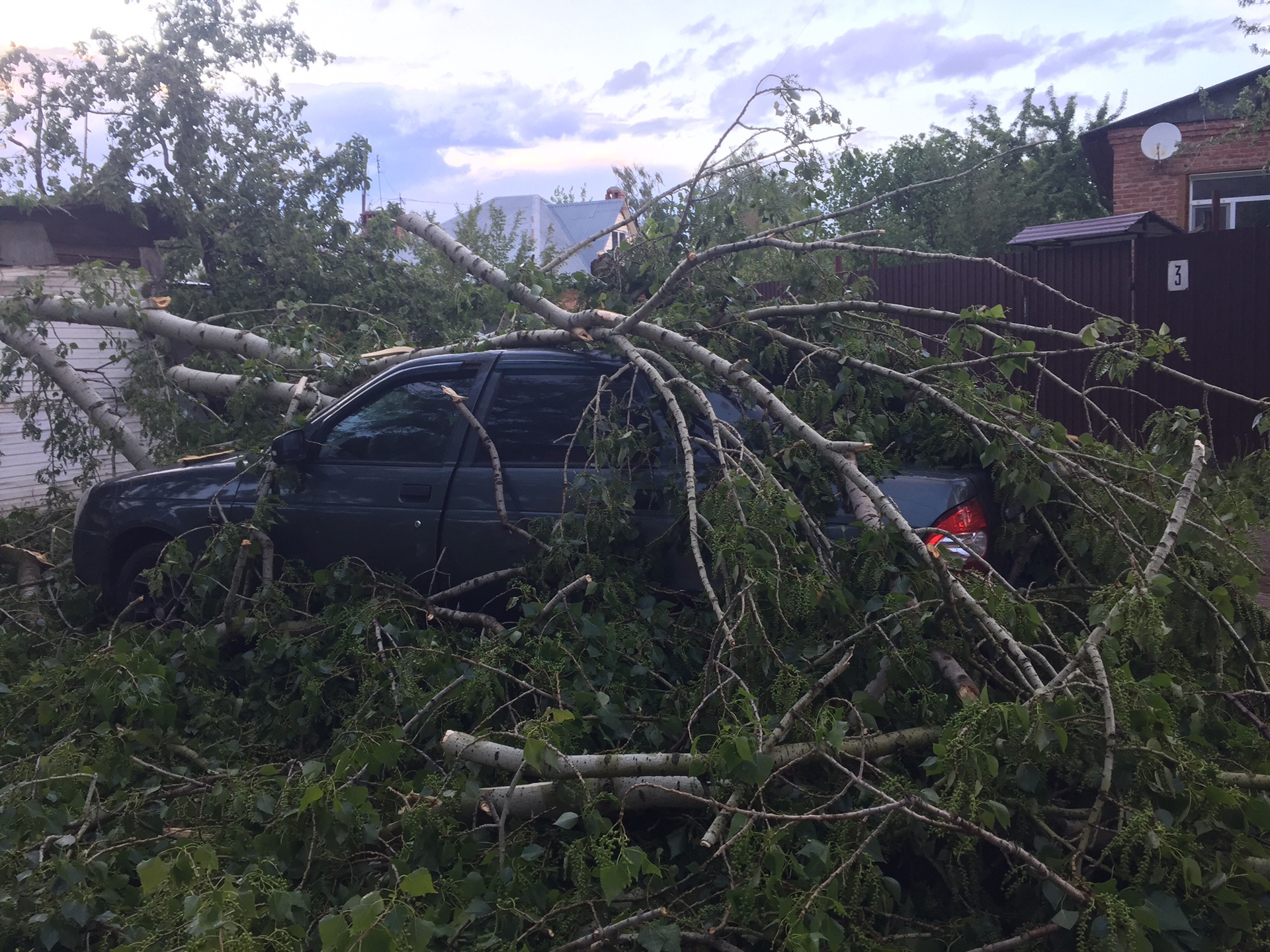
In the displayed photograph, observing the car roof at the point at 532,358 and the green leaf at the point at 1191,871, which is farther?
the car roof at the point at 532,358

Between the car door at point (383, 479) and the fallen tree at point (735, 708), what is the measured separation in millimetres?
169

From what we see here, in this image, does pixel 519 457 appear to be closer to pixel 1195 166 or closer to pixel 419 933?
pixel 419 933

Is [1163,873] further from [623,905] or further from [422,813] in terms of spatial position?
[422,813]

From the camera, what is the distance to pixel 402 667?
3.82 metres

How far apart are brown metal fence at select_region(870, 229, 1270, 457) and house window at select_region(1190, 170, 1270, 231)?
8.30 metres

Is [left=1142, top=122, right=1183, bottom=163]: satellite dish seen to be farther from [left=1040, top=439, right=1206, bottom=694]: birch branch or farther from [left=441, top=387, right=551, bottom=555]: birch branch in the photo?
[left=441, top=387, right=551, bottom=555]: birch branch

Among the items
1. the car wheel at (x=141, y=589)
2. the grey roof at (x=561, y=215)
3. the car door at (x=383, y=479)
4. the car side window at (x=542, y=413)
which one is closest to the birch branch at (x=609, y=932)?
the car side window at (x=542, y=413)

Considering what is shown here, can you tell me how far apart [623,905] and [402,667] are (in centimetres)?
149

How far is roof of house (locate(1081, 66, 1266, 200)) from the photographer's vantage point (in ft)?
51.7

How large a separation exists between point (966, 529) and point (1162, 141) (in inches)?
567

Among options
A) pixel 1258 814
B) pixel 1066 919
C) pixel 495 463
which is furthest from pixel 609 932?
pixel 495 463

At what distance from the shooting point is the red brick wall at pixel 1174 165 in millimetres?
16188

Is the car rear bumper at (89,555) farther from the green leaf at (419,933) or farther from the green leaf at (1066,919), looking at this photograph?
the green leaf at (1066,919)

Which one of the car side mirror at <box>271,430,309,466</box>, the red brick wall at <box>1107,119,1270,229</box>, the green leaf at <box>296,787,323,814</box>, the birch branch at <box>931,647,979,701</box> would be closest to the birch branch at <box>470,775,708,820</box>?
the green leaf at <box>296,787,323,814</box>
